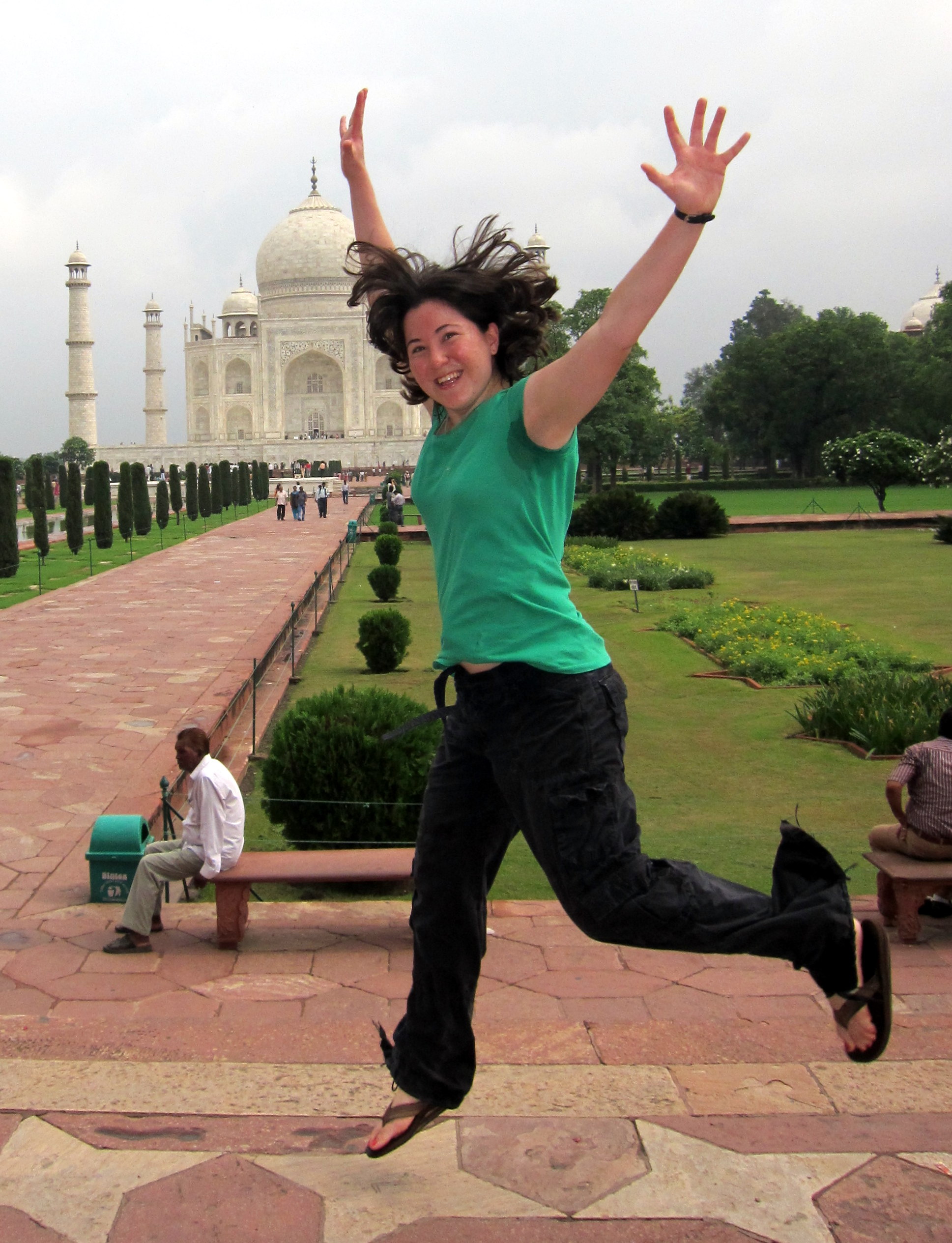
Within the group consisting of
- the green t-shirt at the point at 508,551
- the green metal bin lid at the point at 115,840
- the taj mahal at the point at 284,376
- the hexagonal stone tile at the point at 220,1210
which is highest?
the taj mahal at the point at 284,376

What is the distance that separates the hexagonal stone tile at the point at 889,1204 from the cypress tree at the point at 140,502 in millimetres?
21625

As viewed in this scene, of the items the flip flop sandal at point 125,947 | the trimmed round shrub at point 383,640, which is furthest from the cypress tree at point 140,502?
the flip flop sandal at point 125,947

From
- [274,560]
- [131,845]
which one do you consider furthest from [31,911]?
[274,560]

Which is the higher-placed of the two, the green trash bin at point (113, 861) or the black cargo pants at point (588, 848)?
the black cargo pants at point (588, 848)

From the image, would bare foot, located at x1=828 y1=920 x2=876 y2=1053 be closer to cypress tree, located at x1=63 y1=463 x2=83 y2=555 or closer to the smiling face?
the smiling face

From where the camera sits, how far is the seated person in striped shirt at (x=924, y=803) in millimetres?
3104

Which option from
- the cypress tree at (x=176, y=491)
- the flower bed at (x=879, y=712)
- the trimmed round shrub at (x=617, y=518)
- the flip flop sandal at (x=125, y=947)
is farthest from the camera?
the cypress tree at (x=176, y=491)

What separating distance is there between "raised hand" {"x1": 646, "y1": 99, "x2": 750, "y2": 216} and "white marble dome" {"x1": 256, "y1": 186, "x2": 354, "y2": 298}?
5648 cm

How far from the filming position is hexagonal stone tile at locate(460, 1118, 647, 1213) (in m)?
1.68

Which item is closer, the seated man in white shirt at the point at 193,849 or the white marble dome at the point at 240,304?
the seated man in white shirt at the point at 193,849

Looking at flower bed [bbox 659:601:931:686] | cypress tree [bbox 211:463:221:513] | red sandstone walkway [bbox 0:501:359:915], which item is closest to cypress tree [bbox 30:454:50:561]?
red sandstone walkway [bbox 0:501:359:915]

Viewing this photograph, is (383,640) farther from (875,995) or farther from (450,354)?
(875,995)

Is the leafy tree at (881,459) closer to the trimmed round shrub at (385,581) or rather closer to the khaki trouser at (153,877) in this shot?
the trimmed round shrub at (385,581)

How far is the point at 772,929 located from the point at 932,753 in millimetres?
1875
